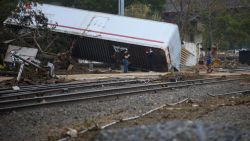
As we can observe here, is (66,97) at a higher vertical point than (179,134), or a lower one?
higher

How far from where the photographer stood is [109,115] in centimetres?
1077

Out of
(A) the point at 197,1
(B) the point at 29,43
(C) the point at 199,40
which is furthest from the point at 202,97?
(C) the point at 199,40

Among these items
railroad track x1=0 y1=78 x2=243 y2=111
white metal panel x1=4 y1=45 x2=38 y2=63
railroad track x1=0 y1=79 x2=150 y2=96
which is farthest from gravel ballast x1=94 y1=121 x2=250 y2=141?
white metal panel x1=4 y1=45 x2=38 y2=63

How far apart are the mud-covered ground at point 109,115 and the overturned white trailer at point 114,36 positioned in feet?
45.4

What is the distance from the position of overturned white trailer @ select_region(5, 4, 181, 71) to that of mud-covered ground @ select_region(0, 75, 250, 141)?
13.8 meters

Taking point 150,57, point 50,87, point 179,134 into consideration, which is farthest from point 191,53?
point 179,134

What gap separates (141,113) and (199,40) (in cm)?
4820

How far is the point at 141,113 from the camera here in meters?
11.0

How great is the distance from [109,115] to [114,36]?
1790 cm

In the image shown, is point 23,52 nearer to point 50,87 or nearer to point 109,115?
point 50,87

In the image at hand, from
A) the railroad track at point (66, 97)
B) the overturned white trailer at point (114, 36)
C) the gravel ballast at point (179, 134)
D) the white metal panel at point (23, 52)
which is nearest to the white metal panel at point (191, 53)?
the overturned white trailer at point (114, 36)

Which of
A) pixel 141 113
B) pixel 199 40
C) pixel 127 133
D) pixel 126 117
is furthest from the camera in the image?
pixel 199 40

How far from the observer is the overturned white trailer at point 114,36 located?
28.3 metres

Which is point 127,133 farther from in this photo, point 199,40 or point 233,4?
point 199,40
